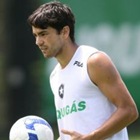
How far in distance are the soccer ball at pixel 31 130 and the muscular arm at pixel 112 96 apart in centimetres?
49

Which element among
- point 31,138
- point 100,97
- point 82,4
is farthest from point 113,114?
point 82,4

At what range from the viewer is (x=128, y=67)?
38.1ft

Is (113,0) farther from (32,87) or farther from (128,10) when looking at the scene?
(32,87)

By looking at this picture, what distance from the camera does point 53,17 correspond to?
6039 mm

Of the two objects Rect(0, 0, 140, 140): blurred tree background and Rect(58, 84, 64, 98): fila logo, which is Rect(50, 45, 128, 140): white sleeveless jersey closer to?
Rect(58, 84, 64, 98): fila logo

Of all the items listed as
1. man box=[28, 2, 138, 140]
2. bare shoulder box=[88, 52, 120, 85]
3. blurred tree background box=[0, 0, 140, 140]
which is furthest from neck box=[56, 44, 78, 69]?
blurred tree background box=[0, 0, 140, 140]

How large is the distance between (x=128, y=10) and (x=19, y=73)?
1627 mm

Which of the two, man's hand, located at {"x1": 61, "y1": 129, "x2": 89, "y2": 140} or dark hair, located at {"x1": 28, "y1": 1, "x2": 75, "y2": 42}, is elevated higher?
dark hair, located at {"x1": 28, "y1": 1, "x2": 75, "y2": 42}

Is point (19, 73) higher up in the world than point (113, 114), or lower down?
lower down

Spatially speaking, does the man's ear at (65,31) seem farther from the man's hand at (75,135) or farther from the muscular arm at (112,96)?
the man's hand at (75,135)

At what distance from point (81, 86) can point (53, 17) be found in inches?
20.0

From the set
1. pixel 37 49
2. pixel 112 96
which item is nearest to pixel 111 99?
pixel 112 96

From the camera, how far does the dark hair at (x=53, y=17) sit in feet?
19.8

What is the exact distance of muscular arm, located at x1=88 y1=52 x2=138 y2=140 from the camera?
574 cm
